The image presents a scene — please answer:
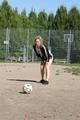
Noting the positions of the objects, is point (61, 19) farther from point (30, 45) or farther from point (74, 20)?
point (30, 45)

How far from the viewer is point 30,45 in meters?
40.7

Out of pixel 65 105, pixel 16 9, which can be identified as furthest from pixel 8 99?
pixel 16 9

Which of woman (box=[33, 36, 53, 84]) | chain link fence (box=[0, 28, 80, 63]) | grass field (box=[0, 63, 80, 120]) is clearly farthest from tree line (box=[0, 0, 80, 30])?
grass field (box=[0, 63, 80, 120])

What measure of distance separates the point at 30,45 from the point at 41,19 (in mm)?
9992

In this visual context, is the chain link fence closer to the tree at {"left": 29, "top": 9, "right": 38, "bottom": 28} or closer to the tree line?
the tree line

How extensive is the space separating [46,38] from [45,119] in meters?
32.4

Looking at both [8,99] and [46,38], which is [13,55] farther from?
[8,99]

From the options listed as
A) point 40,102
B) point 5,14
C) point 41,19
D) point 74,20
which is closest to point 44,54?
point 40,102

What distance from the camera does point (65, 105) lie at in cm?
1084

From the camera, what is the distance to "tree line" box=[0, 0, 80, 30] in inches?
A: 1757

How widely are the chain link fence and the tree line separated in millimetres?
3445

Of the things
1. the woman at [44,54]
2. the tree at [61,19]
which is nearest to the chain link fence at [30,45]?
the tree at [61,19]

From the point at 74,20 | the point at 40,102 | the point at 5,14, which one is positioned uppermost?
the point at 5,14

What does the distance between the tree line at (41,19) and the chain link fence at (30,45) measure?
3.45 m
